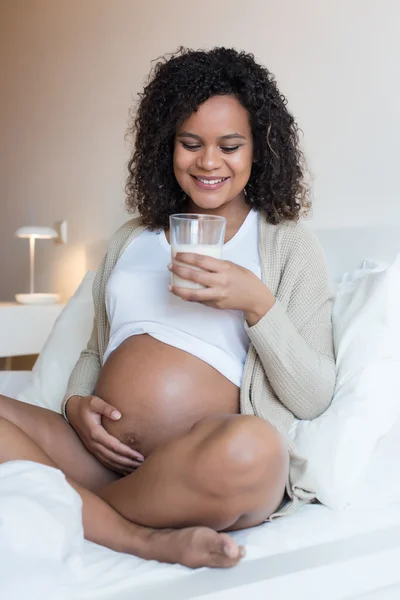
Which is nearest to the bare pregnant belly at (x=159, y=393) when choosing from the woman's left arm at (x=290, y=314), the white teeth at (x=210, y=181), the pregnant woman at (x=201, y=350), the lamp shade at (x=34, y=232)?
the pregnant woman at (x=201, y=350)

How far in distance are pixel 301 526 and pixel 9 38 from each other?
325 centimetres

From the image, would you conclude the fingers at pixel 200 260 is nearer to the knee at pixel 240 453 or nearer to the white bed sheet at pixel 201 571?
the knee at pixel 240 453

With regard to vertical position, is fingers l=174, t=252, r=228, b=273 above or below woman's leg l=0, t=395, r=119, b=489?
above

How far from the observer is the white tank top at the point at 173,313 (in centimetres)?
124

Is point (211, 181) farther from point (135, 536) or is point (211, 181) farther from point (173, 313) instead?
point (135, 536)

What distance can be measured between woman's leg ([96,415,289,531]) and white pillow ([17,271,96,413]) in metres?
0.67

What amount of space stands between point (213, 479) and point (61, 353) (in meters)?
0.96

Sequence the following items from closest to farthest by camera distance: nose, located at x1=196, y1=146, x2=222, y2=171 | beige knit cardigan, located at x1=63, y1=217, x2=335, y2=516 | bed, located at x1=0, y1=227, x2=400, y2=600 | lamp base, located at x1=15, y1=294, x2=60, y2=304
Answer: bed, located at x1=0, y1=227, x2=400, y2=600 → beige knit cardigan, located at x1=63, y1=217, x2=335, y2=516 → nose, located at x1=196, y1=146, x2=222, y2=171 → lamp base, located at x1=15, y1=294, x2=60, y2=304

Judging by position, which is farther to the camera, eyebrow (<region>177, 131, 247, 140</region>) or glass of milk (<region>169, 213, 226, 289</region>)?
eyebrow (<region>177, 131, 247, 140</region>)

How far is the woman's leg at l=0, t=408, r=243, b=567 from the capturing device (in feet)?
2.91

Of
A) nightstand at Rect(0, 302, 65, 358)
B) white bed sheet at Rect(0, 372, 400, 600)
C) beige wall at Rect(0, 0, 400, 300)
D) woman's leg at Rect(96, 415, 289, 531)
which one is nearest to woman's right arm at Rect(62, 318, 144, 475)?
woman's leg at Rect(96, 415, 289, 531)

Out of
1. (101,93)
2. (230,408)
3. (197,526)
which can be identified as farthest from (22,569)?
(101,93)

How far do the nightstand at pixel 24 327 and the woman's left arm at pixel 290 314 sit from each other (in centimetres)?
157

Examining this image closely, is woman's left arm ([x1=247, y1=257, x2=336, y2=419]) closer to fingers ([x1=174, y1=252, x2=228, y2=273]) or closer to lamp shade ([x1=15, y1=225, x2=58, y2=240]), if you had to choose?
fingers ([x1=174, y1=252, x2=228, y2=273])
